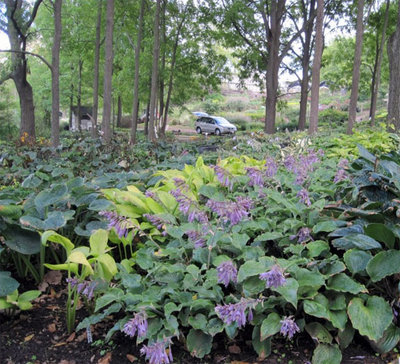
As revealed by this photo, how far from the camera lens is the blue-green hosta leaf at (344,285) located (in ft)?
6.35

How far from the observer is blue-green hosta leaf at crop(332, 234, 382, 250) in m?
2.10

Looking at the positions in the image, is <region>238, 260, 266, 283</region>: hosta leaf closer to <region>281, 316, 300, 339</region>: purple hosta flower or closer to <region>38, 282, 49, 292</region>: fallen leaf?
<region>281, 316, 300, 339</region>: purple hosta flower

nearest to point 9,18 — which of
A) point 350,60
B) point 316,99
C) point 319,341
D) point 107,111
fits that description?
point 107,111

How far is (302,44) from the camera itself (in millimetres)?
18609

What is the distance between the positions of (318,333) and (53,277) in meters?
1.83

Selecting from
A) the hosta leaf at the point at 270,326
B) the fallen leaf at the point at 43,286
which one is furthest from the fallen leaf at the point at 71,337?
the hosta leaf at the point at 270,326

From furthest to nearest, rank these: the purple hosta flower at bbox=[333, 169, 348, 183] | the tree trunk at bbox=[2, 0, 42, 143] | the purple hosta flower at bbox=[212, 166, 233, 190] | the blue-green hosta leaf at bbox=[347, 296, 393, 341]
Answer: the tree trunk at bbox=[2, 0, 42, 143] < the purple hosta flower at bbox=[333, 169, 348, 183] < the purple hosta flower at bbox=[212, 166, 233, 190] < the blue-green hosta leaf at bbox=[347, 296, 393, 341]

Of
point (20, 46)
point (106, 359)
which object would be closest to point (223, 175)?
point (106, 359)

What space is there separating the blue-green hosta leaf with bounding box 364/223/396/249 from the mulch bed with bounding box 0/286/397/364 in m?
0.55

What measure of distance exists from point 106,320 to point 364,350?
4.80 feet

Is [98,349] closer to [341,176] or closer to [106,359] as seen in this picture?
[106,359]

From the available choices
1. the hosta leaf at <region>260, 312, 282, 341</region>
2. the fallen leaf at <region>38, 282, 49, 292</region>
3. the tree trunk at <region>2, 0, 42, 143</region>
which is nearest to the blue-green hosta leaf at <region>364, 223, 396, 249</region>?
the hosta leaf at <region>260, 312, 282, 341</region>

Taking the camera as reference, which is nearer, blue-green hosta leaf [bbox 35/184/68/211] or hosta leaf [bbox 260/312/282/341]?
hosta leaf [bbox 260/312/282/341]

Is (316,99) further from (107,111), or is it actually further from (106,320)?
(106,320)
